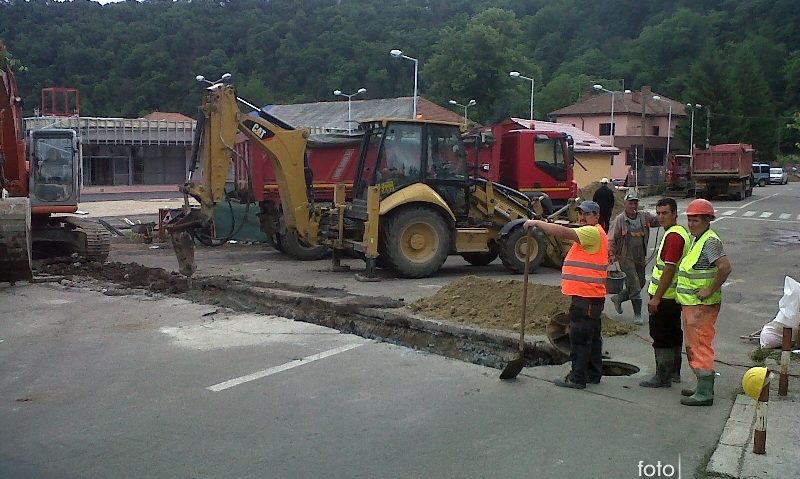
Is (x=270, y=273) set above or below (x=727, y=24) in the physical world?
below

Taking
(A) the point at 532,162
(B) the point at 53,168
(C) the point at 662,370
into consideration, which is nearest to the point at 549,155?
(A) the point at 532,162

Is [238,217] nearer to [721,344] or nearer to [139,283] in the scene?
[139,283]

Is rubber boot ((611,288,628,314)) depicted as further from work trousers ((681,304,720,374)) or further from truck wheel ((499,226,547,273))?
truck wheel ((499,226,547,273))

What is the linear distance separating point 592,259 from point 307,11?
302 feet

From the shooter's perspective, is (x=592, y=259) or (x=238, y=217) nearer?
(x=592, y=259)

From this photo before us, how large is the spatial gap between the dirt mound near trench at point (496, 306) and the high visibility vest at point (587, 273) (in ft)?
7.10

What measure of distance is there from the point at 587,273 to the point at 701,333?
110cm

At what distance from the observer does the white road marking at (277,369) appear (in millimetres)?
7344

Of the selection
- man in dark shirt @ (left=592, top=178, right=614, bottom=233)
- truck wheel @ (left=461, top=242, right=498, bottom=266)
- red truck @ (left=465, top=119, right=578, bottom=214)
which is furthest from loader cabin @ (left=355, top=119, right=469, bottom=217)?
A: red truck @ (left=465, top=119, right=578, bottom=214)

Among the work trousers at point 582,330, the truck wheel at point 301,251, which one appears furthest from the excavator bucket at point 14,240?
the work trousers at point 582,330

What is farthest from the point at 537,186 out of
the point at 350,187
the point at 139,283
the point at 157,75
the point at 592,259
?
the point at 157,75

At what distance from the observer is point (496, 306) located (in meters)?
10.3

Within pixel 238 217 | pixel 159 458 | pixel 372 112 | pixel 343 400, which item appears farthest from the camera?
pixel 372 112

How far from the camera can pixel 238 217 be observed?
58.9 feet
